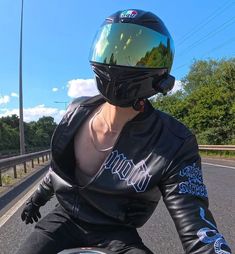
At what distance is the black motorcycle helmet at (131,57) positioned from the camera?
7.88ft

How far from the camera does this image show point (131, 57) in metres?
2.40

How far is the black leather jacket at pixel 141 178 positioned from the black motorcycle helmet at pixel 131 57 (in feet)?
0.76

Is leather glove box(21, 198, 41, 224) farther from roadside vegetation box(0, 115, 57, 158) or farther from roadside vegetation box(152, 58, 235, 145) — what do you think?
roadside vegetation box(0, 115, 57, 158)

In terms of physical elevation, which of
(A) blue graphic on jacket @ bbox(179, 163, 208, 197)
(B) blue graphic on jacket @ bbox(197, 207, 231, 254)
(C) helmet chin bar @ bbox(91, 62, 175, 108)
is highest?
(C) helmet chin bar @ bbox(91, 62, 175, 108)

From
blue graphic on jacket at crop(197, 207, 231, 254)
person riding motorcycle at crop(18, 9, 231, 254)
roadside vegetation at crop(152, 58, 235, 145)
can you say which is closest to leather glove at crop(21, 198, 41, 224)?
person riding motorcycle at crop(18, 9, 231, 254)

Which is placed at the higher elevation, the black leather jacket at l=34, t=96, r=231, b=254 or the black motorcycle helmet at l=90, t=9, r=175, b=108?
the black motorcycle helmet at l=90, t=9, r=175, b=108

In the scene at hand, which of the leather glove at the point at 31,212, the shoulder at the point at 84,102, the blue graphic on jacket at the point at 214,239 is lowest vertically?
the leather glove at the point at 31,212

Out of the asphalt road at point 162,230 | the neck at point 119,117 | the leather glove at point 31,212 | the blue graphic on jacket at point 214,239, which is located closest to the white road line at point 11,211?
the asphalt road at point 162,230

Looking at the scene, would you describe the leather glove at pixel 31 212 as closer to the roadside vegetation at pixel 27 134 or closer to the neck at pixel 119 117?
the neck at pixel 119 117

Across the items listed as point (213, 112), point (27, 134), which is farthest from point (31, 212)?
point (27, 134)

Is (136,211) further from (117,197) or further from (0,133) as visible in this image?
(0,133)

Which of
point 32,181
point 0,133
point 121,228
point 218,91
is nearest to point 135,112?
point 121,228

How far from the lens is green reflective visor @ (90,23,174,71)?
7.89 ft

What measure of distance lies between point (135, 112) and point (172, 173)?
0.47 m
